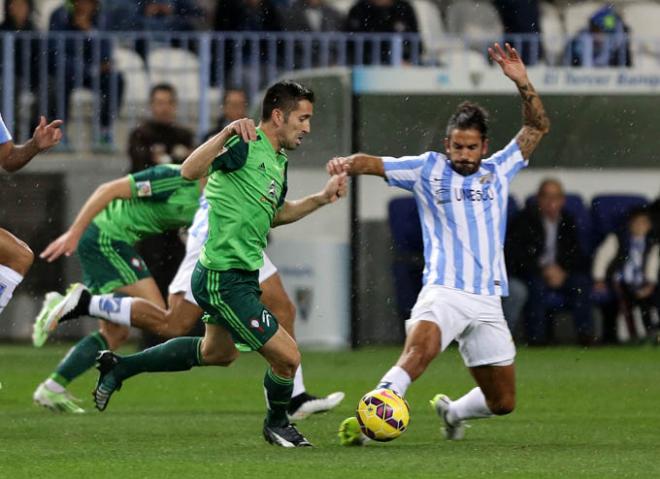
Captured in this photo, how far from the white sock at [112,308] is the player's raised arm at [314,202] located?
2.43 metres

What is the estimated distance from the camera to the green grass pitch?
26.4 feet

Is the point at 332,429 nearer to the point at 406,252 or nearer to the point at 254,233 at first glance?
the point at 254,233

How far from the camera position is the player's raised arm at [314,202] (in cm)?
911

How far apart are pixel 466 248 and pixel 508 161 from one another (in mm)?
560

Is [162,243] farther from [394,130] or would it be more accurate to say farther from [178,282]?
[178,282]

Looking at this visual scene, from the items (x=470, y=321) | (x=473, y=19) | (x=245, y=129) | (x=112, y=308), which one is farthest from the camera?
(x=473, y=19)

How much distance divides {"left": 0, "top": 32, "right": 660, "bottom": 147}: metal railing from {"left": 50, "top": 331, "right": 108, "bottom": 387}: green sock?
5.83 metres

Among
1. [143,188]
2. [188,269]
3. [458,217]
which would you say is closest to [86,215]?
[143,188]

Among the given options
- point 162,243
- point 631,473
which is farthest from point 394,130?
point 631,473

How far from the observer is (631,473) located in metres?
7.91

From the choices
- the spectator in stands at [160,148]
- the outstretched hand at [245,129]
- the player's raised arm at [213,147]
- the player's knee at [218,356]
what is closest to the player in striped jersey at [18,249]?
the player's knee at [218,356]

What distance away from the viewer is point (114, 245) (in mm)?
12273

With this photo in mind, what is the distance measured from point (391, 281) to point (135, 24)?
359 centimetres

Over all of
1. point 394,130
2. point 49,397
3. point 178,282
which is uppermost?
point 394,130
